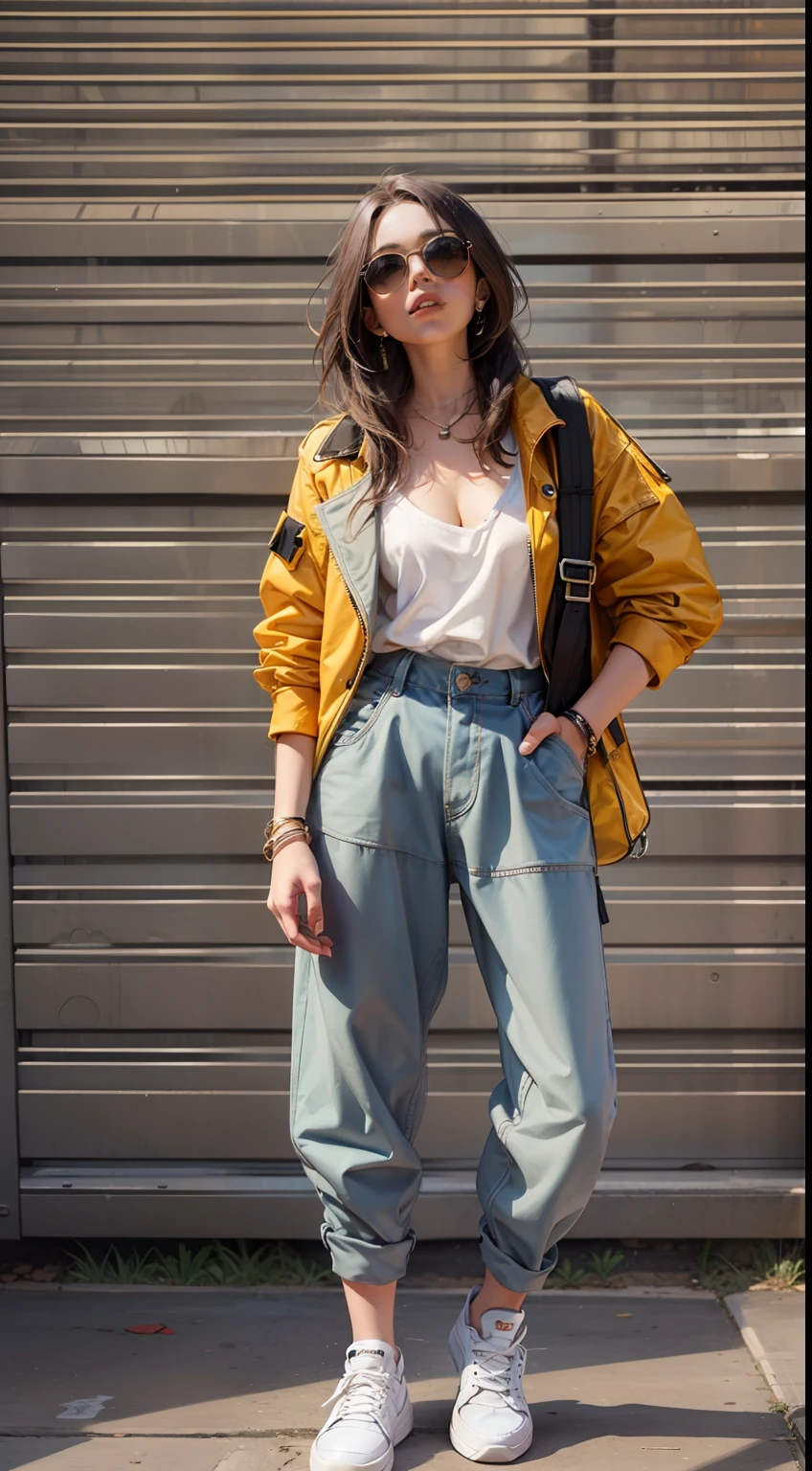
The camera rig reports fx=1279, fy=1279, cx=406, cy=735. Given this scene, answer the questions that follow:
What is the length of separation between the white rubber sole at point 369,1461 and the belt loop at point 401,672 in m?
1.35

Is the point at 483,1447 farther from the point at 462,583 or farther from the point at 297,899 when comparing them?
the point at 462,583

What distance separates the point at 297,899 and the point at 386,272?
111 cm

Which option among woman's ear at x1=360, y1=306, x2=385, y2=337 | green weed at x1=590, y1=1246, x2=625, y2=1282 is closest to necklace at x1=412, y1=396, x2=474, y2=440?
woman's ear at x1=360, y1=306, x2=385, y2=337

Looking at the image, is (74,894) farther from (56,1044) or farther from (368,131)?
A: (368,131)

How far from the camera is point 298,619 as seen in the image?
2.42 metres

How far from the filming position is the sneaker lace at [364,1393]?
7.59 feet

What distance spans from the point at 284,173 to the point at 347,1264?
8.23 feet

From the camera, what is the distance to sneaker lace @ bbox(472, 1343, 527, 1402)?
93.4 inches

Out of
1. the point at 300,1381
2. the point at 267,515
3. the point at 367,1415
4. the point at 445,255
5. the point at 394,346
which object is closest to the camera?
the point at 445,255

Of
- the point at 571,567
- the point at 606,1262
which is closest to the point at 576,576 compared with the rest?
the point at 571,567

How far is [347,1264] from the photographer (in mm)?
2336

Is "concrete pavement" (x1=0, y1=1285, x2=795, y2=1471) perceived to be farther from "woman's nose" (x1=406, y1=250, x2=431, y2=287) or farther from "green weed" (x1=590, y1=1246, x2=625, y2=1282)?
"woman's nose" (x1=406, y1=250, x2=431, y2=287)

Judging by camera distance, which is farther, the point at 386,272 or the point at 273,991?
the point at 273,991

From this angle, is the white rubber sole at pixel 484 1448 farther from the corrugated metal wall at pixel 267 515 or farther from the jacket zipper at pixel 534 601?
the jacket zipper at pixel 534 601
